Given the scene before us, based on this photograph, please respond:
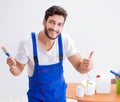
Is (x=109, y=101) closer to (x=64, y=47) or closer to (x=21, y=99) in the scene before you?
(x=64, y=47)

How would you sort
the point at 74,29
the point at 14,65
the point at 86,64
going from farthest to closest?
1. the point at 74,29
2. the point at 86,64
3. the point at 14,65

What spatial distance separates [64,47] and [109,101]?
487 mm

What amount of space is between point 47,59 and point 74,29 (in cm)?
144

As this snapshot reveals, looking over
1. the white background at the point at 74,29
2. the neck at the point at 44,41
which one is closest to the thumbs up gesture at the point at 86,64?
the neck at the point at 44,41

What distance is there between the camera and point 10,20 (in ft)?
9.85

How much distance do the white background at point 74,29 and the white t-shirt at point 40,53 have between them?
50.2 inches

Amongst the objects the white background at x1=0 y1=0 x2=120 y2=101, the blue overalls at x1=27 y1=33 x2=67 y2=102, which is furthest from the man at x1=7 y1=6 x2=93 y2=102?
the white background at x1=0 y1=0 x2=120 y2=101

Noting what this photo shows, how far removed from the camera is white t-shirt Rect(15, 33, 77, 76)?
1739mm

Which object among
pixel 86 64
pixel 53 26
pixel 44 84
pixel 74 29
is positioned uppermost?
pixel 53 26

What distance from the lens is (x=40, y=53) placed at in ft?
5.82

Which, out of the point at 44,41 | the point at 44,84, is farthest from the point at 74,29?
the point at 44,84

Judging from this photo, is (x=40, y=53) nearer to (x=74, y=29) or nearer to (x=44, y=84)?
(x=44, y=84)

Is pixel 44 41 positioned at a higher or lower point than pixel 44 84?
higher

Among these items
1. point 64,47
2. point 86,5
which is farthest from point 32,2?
point 64,47
